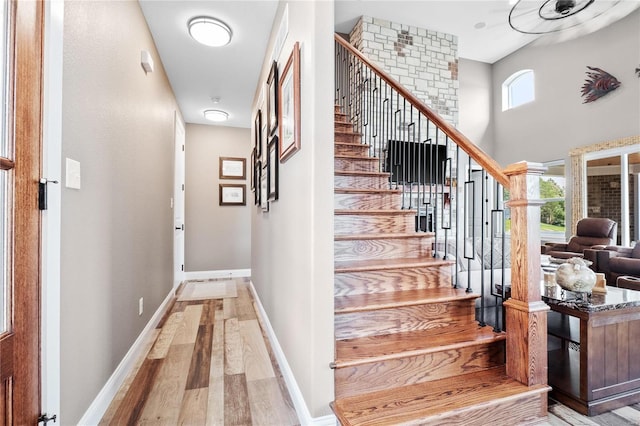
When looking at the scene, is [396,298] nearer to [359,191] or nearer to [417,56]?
[359,191]

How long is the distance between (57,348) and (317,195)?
121 cm

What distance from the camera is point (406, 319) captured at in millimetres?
1775

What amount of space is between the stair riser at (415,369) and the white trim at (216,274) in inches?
169

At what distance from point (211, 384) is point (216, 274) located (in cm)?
369

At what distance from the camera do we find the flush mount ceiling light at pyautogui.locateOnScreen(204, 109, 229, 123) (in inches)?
187

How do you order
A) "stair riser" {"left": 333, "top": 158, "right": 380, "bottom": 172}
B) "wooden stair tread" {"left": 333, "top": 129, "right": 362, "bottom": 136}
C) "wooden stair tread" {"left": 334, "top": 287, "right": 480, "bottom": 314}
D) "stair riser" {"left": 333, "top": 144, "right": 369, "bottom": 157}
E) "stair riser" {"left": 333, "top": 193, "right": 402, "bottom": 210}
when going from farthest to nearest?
1. "wooden stair tread" {"left": 333, "top": 129, "right": 362, "bottom": 136}
2. "stair riser" {"left": 333, "top": 144, "right": 369, "bottom": 157}
3. "stair riser" {"left": 333, "top": 158, "right": 380, "bottom": 172}
4. "stair riser" {"left": 333, "top": 193, "right": 402, "bottom": 210}
5. "wooden stair tread" {"left": 334, "top": 287, "right": 480, "bottom": 314}

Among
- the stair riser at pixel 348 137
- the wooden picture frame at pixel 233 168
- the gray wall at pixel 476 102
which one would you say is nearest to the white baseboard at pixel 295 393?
the stair riser at pixel 348 137

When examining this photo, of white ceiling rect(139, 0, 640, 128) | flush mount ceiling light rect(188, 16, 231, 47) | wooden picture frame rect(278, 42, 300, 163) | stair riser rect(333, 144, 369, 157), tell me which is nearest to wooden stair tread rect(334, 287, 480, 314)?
wooden picture frame rect(278, 42, 300, 163)

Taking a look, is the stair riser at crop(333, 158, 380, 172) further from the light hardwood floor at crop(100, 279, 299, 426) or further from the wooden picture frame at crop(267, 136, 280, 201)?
the light hardwood floor at crop(100, 279, 299, 426)

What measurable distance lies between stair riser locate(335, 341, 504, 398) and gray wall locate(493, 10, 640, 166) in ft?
19.2

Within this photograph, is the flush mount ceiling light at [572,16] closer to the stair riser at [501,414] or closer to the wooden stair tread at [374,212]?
the wooden stair tread at [374,212]

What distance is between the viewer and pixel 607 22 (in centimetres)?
536

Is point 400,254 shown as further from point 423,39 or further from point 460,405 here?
point 423,39

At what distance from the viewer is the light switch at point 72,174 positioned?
1324 millimetres
